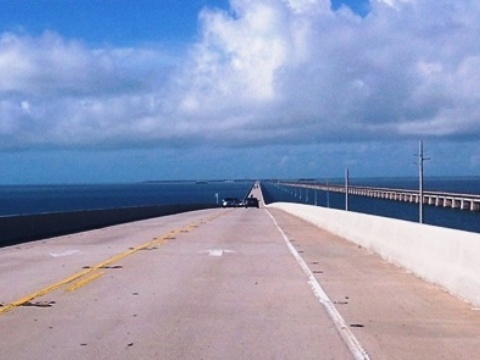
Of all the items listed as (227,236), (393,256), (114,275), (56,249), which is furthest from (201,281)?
(227,236)

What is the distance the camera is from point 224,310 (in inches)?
500

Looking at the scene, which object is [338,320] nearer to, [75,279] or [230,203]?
[75,279]

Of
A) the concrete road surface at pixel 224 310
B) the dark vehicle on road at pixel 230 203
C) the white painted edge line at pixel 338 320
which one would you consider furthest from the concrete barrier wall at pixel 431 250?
the dark vehicle on road at pixel 230 203

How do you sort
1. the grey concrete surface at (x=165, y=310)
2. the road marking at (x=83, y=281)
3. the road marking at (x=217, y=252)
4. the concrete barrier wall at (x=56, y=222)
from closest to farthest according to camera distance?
the grey concrete surface at (x=165, y=310) < the road marking at (x=83, y=281) < the road marking at (x=217, y=252) < the concrete barrier wall at (x=56, y=222)

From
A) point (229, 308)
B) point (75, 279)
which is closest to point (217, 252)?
point (75, 279)

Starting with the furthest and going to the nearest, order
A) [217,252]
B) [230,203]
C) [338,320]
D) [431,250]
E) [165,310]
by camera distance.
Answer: [230,203], [217,252], [431,250], [165,310], [338,320]

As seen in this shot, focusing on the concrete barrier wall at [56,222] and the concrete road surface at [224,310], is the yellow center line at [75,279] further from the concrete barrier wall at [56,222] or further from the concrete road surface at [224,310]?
the concrete barrier wall at [56,222]

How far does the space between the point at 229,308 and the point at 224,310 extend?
0.24m

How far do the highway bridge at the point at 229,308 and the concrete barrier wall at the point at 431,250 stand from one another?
4.2 inches

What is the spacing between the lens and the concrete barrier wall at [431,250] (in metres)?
13.7

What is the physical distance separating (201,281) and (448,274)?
4.62 m

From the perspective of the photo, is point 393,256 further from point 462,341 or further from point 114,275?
point 462,341

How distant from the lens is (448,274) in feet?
49.7

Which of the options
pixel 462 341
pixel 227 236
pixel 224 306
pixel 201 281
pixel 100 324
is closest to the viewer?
pixel 462 341
